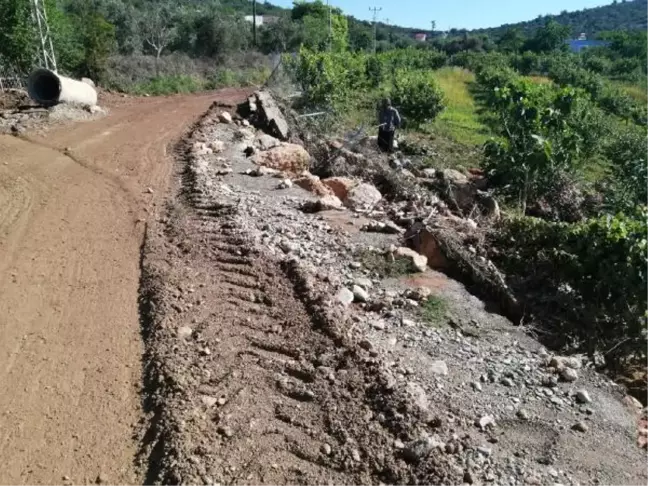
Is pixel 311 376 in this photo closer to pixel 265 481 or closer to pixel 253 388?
pixel 253 388

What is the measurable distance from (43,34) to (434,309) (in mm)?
14629

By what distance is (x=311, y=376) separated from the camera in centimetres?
425

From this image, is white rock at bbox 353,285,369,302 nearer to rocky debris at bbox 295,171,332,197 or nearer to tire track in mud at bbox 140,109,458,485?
tire track in mud at bbox 140,109,458,485

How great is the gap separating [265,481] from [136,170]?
694 cm

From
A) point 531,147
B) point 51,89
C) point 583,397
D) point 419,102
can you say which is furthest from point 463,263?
point 419,102

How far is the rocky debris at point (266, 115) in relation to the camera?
42.3 ft

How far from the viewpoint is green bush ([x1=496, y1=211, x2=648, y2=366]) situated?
5160 mm

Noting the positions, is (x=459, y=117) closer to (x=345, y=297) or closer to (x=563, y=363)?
(x=345, y=297)

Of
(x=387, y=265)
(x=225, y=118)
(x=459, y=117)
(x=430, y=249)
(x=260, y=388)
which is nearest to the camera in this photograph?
(x=260, y=388)

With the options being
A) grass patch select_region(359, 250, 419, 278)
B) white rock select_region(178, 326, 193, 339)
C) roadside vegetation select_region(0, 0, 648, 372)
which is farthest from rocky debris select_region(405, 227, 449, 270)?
white rock select_region(178, 326, 193, 339)

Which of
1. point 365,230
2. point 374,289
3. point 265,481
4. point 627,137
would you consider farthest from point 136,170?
point 627,137

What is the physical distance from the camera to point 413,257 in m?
6.08

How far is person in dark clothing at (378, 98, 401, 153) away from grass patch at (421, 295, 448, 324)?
24.0 ft

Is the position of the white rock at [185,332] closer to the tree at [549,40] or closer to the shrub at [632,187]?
the shrub at [632,187]
